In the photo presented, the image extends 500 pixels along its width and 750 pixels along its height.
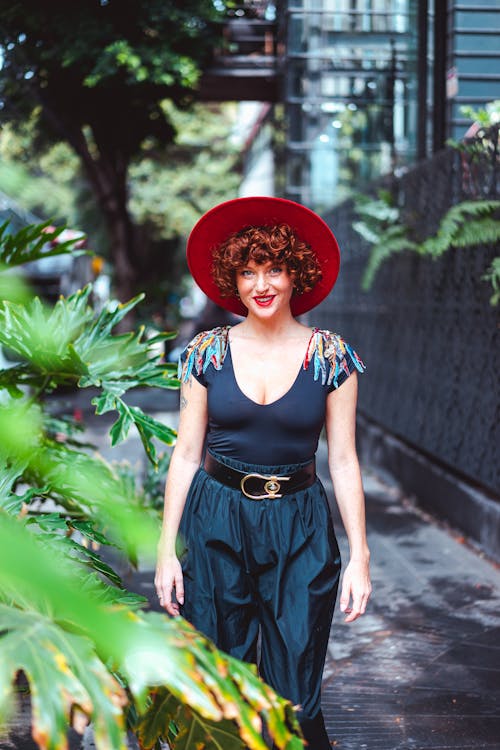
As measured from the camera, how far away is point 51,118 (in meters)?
15.9

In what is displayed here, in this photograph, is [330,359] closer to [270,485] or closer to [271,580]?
[270,485]

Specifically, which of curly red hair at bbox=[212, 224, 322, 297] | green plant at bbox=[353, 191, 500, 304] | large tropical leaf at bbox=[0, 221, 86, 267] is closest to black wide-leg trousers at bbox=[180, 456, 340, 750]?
curly red hair at bbox=[212, 224, 322, 297]

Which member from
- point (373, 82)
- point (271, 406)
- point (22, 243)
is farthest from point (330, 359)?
point (373, 82)

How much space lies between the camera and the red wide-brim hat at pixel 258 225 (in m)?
2.98

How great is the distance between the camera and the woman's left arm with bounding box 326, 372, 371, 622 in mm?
2945

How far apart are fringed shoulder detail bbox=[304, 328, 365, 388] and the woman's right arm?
351mm

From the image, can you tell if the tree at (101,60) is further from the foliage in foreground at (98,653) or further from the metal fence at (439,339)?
the foliage in foreground at (98,653)

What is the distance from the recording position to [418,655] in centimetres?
482

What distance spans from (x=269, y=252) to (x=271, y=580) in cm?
99

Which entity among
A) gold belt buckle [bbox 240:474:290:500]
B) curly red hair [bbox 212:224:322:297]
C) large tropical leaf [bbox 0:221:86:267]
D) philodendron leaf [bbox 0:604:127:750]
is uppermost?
large tropical leaf [bbox 0:221:86:267]

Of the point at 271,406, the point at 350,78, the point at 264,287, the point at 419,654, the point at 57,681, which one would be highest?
the point at 350,78

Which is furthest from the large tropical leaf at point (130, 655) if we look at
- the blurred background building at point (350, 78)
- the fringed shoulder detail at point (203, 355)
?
the blurred background building at point (350, 78)

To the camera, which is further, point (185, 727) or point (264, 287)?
point (264, 287)

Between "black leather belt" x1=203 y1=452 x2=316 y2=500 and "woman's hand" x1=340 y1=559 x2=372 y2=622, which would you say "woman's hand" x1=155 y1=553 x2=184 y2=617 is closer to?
"black leather belt" x1=203 y1=452 x2=316 y2=500
